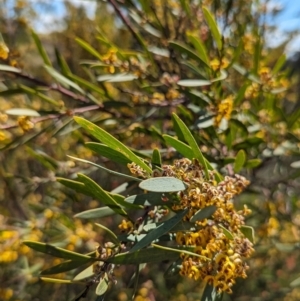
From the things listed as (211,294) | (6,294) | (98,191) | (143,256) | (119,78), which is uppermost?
(119,78)

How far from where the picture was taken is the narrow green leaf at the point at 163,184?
0.61 m

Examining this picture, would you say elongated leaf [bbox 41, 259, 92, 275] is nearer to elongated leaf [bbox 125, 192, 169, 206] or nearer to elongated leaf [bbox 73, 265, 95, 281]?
elongated leaf [bbox 73, 265, 95, 281]

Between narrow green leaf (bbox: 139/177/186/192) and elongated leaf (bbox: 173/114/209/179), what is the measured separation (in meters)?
0.05

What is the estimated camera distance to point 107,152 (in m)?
0.64

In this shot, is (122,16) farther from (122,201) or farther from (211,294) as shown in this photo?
(211,294)

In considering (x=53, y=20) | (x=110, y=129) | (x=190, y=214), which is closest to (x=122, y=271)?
(x=110, y=129)

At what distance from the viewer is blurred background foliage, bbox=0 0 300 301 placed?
1.07 meters

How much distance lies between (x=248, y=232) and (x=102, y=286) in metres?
0.26

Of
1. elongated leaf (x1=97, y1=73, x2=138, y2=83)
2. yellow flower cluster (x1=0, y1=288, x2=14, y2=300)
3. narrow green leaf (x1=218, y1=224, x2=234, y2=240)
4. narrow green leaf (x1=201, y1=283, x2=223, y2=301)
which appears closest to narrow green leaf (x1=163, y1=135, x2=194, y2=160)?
narrow green leaf (x1=218, y1=224, x2=234, y2=240)

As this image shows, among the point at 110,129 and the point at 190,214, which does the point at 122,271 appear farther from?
the point at 190,214

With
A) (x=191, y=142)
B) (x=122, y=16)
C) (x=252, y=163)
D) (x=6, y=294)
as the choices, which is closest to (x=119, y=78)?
(x=122, y=16)

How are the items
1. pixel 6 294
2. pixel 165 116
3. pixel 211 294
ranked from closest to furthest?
1. pixel 211 294
2. pixel 165 116
3. pixel 6 294

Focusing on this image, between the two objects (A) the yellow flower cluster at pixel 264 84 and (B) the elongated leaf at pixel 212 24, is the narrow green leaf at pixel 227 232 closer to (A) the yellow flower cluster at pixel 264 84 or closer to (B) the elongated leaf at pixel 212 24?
(B) the elongated leaf at pixel 212 24

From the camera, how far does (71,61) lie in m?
3.10
